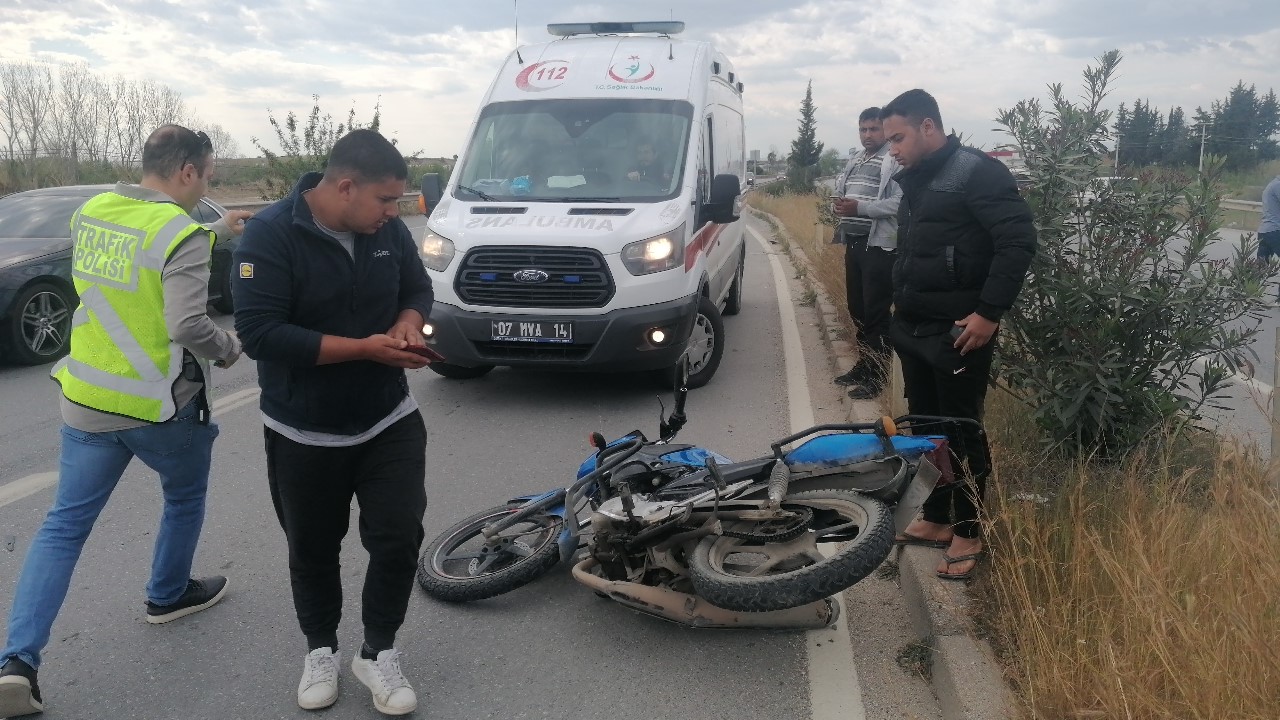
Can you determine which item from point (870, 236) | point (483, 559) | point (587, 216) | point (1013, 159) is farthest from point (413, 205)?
point (483, 559)

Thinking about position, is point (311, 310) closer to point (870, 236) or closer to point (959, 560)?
point (959, 560)

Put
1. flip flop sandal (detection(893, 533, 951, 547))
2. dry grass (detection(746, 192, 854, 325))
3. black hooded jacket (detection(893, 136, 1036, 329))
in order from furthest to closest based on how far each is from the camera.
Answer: dry grass (detection(746, 192, 854, 325)), flip flop sandal (detection(893, 533, 951, 547)), black hooded jacket (detection(893, 136, 1036, 329))

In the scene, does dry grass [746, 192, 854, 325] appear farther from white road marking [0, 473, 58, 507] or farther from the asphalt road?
white road marking [0, 473, 58, 507]

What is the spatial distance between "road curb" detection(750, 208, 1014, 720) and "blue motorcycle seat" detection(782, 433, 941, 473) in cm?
58

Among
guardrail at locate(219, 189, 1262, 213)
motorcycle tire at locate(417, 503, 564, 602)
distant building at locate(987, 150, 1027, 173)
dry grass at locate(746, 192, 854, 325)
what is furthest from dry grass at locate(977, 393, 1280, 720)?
dry grass at locate(746, 192, 854, 325)

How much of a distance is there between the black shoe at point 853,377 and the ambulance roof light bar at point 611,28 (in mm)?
4247

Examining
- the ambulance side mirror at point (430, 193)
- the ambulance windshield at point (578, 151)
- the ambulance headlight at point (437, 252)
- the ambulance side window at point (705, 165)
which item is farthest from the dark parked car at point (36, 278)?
the ambulance side window at point (705, 165)

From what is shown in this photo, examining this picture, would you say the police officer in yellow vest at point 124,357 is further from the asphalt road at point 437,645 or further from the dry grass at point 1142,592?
the dry grass at point 1142,592

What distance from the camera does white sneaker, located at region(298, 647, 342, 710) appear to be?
130 inches

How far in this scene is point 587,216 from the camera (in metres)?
7.07

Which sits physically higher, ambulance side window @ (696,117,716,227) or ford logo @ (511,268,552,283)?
ambulance side window @ (696,117,716,227)

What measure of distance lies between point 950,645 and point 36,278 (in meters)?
8.61

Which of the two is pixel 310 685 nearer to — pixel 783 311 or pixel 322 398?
pixel 322 398

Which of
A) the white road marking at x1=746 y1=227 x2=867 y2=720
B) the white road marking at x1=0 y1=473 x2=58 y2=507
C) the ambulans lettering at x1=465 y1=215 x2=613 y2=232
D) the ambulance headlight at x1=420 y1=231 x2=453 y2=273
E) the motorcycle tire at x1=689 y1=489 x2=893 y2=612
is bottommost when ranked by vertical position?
the white road marking at x1=0 y1=473 x2=58 y2=507
